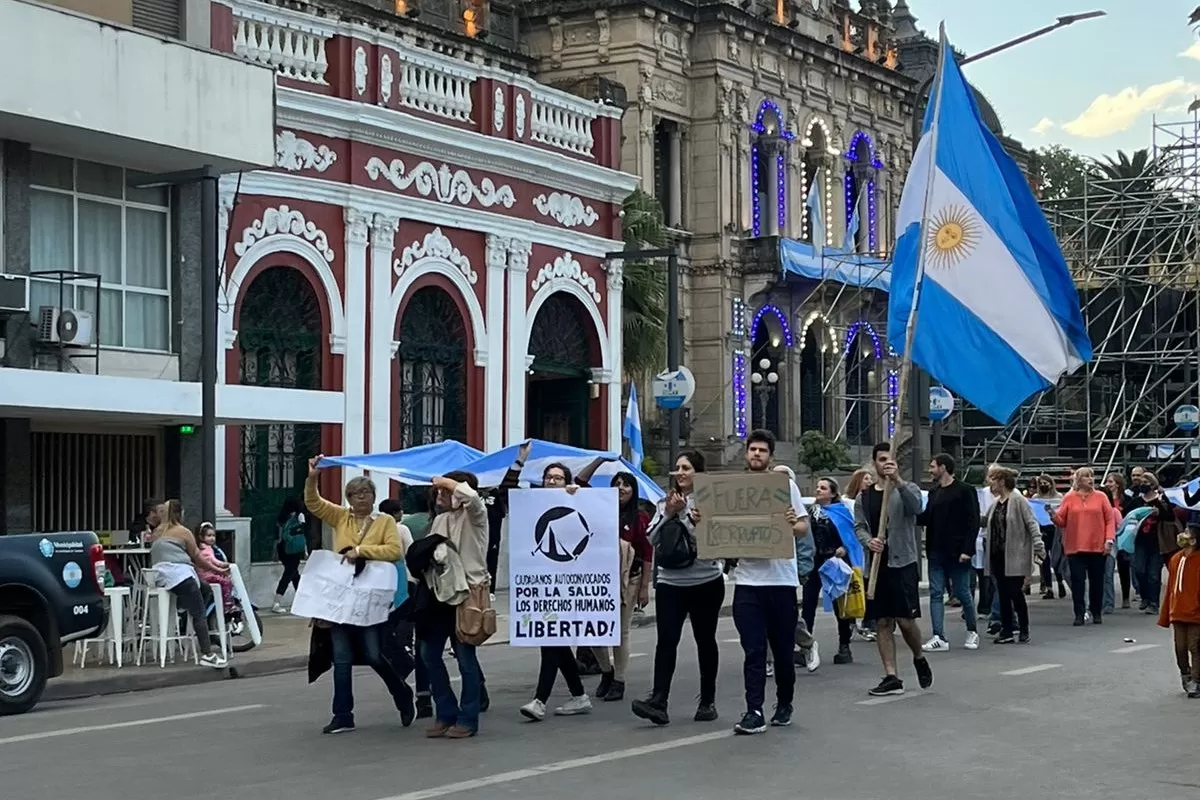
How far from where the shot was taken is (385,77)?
27875 millimetres

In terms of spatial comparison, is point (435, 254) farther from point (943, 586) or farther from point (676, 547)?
point (676, 547)

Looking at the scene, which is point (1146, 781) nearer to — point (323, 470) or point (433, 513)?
point (433, 513)

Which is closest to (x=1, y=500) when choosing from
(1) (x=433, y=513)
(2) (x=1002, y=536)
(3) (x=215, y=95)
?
(3) (x=215, y=95)

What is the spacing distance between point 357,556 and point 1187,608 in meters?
6.20

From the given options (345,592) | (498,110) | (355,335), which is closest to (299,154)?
(355,335)

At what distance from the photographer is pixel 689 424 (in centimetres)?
4534

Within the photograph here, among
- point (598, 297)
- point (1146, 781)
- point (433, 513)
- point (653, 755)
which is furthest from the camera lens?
point (598, 297)

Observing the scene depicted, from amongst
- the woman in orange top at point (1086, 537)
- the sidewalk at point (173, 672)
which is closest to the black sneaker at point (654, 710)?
the sidewalk at point (173, 672)

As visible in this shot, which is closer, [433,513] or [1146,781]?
[1146,781]

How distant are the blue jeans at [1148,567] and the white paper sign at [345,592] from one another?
44.6 ft

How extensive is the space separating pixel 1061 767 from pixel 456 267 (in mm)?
19167

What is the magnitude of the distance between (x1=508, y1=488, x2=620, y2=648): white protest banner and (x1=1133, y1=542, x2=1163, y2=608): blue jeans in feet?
39.6

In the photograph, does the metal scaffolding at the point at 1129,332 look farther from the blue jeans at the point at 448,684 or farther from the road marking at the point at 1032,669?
the blue jeans at the point at 448,684

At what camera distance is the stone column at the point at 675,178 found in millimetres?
45625
